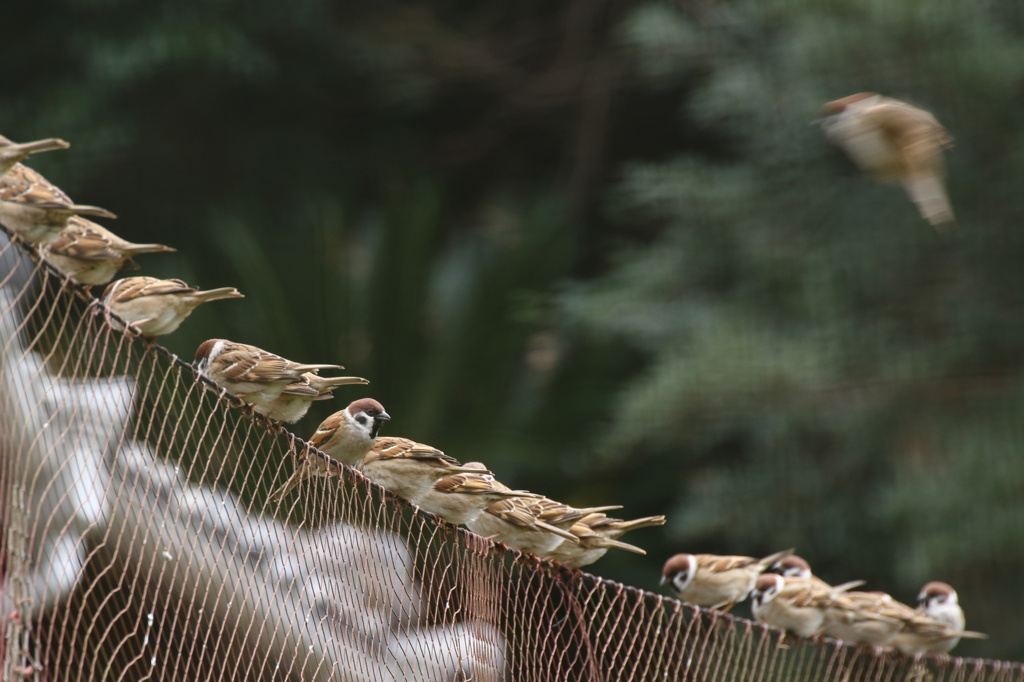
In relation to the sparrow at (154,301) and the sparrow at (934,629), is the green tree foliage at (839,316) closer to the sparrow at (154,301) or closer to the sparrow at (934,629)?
the sparrow at (934,629)

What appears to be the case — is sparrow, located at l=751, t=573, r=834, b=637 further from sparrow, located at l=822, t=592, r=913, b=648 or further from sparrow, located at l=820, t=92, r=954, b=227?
sparrow, located at l=820, t=92, r=954, b=227

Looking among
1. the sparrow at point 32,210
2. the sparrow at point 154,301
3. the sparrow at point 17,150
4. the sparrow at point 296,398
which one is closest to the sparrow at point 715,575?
the sparrow at point 296,398

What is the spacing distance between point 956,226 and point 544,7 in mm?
4025

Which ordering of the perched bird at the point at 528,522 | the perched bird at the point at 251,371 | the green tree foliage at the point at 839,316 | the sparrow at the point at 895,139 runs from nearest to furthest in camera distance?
1. the perched bird at the point at 251,371
2. the perched bird at the point at 528,522
3. the sparrow at the point at 895,139
4. the green tree foliage at the point at 839,316

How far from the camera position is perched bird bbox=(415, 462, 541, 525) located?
11.2 feet

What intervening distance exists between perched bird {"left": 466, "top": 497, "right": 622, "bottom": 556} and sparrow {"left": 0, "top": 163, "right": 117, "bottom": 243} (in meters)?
1.48

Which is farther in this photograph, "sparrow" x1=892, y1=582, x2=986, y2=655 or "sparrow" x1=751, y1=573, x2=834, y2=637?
"sparrow" x1=892, y1=582, x2=986, y2=655

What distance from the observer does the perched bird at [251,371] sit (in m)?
3.06

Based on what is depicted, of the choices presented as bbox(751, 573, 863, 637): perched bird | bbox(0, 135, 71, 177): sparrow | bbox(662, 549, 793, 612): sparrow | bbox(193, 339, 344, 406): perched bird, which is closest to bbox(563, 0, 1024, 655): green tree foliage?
bbox(662, 549, 793, 612): sparrow

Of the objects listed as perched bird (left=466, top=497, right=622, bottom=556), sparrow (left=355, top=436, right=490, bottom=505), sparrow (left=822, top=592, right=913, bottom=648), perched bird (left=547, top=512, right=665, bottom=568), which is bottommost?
sparrow (left=822, top=592, right=913, bottom=648)

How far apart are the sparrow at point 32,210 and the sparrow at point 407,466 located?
42.6 inches

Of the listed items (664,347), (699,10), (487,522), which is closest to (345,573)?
(487,522)

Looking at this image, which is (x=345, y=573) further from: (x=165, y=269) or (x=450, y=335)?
(x=165, y=269)

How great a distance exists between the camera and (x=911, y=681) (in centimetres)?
393
